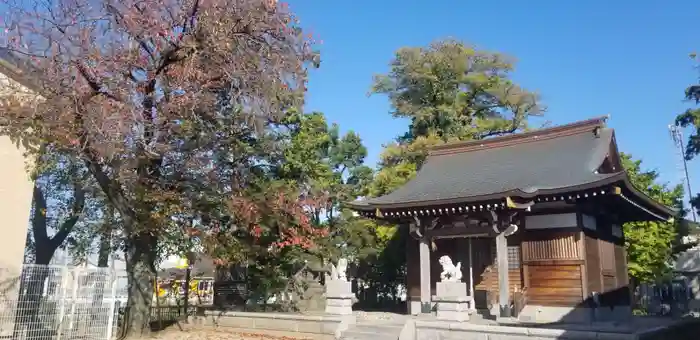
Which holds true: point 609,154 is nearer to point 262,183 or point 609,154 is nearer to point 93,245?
point 262,183

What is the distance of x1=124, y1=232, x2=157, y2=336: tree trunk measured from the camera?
13.2m

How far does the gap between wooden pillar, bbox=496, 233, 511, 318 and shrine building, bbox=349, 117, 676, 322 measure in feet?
0.09

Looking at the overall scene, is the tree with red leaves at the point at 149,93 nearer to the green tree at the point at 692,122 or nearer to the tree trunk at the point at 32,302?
the tree trunk at the point at 32,302

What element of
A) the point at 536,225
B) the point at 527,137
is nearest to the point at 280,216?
the point at 536,225

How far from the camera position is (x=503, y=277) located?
14766 millimetres

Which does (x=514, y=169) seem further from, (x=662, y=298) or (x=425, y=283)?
(x=662, y=298)

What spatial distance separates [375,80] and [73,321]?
2547 cm

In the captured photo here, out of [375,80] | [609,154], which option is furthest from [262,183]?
[375,80]

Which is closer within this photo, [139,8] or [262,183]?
[139,8]

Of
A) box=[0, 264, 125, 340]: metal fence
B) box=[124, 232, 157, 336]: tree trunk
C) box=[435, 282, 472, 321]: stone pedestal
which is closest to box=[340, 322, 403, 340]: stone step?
box=[435, 282, 472, 321]: stone pedestal

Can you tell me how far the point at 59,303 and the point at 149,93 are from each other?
202 inches

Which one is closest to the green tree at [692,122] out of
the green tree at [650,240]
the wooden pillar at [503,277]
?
the green tree at [650,240]

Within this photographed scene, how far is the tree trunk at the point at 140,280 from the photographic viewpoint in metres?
13.2

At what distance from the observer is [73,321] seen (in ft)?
37.2
